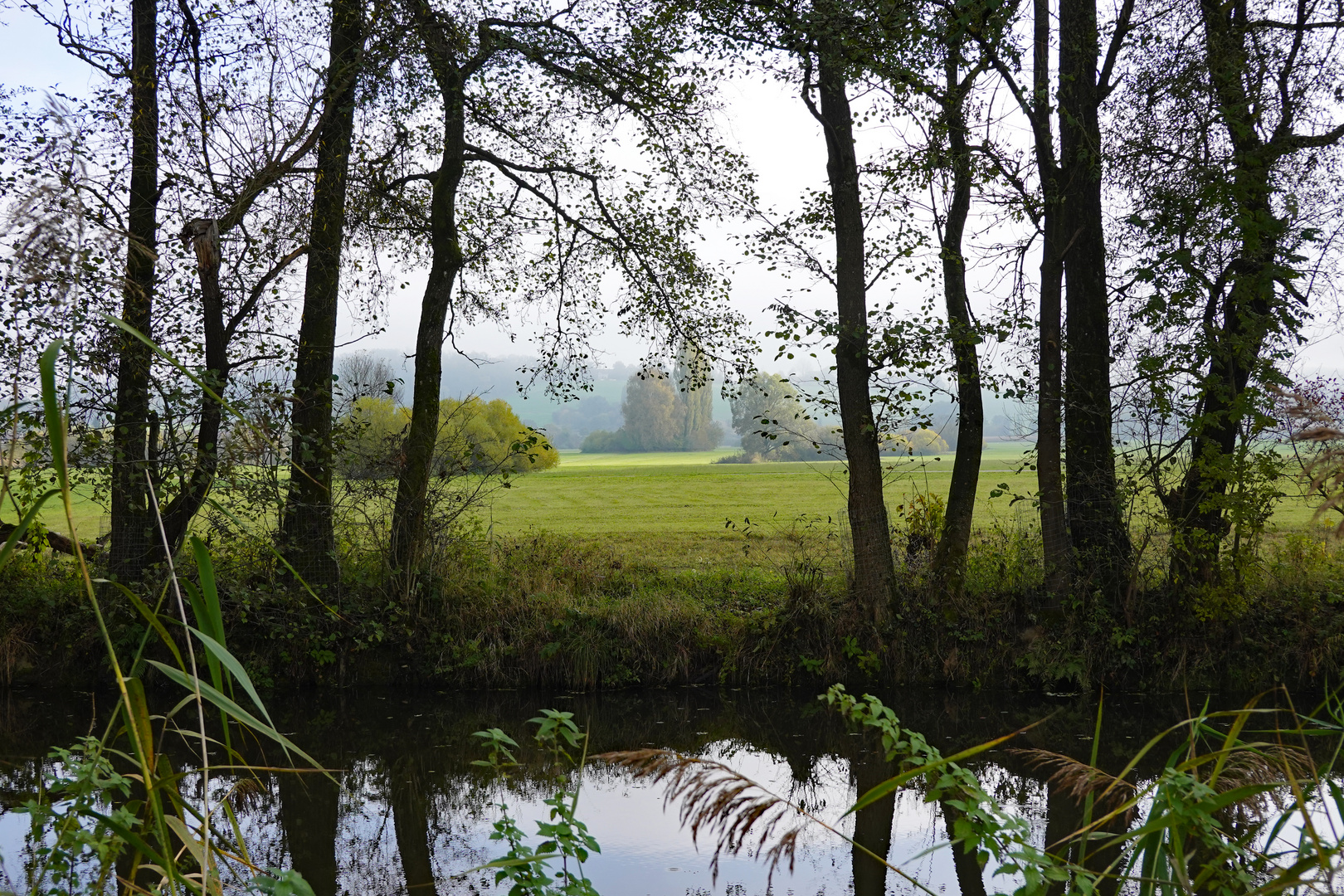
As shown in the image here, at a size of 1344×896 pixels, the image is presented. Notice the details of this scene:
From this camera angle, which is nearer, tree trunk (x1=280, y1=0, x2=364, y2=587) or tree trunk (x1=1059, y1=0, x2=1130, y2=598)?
tree trunk (x1=280, y1=0, x2=364, y2=587)

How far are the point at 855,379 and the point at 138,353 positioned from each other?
6872 millimetres

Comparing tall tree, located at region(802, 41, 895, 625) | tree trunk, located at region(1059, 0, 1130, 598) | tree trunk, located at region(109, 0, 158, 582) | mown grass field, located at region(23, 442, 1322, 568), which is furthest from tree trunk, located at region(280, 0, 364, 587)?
tree trunk, located at region(1059, 0, 1130, 598)

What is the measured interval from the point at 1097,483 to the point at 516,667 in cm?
620

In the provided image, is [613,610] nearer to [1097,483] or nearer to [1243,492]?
[1097,483]

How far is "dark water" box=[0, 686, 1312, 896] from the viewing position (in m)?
5.96

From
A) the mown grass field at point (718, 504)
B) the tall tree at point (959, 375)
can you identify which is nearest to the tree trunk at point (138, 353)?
the mown grass field at point (718, 504)

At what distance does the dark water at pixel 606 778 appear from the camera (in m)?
A: 5.96

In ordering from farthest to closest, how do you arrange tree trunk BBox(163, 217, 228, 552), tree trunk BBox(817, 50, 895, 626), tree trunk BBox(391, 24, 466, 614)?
1. tree trunk BBox(391, 24, 466, 614)
2. tree trunk BBox(817, 50, 895, 626)
3. tree trunk BBox(163, 217, 228, 552)

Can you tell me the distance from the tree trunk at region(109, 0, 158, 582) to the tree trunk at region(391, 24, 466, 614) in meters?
2.41

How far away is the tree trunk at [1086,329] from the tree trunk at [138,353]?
8.93m

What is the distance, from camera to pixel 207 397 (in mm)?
9164

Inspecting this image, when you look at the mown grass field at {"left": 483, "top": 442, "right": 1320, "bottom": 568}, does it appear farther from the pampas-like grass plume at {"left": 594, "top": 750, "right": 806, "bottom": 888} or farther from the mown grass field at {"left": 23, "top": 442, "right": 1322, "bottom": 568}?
the pampas-like grass plume at {"left": 594, "top": 750, "right": 806, "bottom": 888}

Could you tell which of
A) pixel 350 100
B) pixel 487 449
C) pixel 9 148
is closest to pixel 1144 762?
pixel 487 449

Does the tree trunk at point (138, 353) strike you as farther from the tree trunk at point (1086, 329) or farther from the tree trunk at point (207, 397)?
the tree trunk at point (1086, 329)
